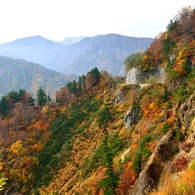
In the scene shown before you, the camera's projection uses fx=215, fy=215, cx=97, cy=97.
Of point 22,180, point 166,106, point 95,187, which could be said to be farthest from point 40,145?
point 166,106

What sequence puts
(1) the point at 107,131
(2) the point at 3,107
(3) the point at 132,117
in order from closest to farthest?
(3) the point at 132,117 < (1) the point at 107,131 < (2) the point at 3,107

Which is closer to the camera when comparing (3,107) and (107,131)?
(107,131)

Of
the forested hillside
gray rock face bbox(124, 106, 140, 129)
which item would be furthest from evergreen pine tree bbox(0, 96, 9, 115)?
gray rock face bbox(124, 106, 140, 129)

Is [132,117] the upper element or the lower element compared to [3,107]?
lower

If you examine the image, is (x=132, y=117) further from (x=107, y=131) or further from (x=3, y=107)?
(x=3, y=107)

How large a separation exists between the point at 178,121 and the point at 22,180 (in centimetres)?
3166

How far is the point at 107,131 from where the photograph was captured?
38.3 metres

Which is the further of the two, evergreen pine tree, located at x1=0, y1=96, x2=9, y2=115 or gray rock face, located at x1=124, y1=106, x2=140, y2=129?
evergreen pine tree, located at x1=0, y1=96, x2=9, y2=115

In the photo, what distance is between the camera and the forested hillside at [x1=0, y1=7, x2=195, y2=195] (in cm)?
1736

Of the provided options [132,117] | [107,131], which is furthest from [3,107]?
[132,117]

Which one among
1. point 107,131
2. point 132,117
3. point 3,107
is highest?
point 3,107

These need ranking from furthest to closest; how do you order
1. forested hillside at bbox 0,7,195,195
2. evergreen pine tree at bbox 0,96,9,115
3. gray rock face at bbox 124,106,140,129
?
evergreen pine tree at bbox 0,96,9,115, gray rock face at bbox 124,106,140,129, forested hillside at bbox 0,7,195,195

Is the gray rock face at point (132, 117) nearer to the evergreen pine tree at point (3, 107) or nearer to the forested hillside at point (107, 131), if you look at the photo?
the forested hillside at point (107, 131)

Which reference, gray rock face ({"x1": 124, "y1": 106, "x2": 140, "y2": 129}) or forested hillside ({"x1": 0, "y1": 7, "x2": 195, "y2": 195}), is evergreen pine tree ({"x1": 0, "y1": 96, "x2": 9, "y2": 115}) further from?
gray rock face ({"x1": 124, "y1": 106, "x2": 140, "y2": 129})
